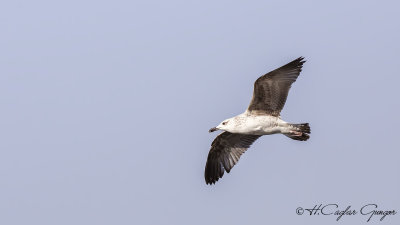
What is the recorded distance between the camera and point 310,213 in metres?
15.6

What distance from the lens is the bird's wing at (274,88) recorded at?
47.9 ft

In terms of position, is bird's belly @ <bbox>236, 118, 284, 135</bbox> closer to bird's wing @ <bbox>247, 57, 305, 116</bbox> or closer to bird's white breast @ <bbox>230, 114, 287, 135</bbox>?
bird's white breast @ <bbox>230, 114, 287, 135</bbox>

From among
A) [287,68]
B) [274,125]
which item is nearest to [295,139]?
[274,125]

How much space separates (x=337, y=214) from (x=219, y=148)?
3.60 meters

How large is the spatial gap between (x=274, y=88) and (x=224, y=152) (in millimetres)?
3203

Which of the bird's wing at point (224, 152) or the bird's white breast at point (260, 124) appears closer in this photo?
the bird's white breast at point (260, 124)

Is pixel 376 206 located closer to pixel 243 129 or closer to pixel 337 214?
pixel 337 214

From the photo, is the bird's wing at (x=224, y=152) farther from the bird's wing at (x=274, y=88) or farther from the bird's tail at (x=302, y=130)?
the bird's tail at (x=302, y=130)

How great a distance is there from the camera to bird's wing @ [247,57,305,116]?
14.6 meters

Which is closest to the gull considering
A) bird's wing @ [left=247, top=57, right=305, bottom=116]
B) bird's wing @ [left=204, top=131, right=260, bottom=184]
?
bird's wing @ [left=247, top=57, right=305, bottom=116]

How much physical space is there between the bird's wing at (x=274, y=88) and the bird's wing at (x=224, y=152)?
81.3 inches

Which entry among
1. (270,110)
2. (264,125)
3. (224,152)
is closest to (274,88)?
(270,110)

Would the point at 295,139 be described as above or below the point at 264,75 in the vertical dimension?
below

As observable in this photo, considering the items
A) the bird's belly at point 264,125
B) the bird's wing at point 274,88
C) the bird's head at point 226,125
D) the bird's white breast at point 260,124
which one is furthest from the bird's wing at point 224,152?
the bird's wing at point 274,88
